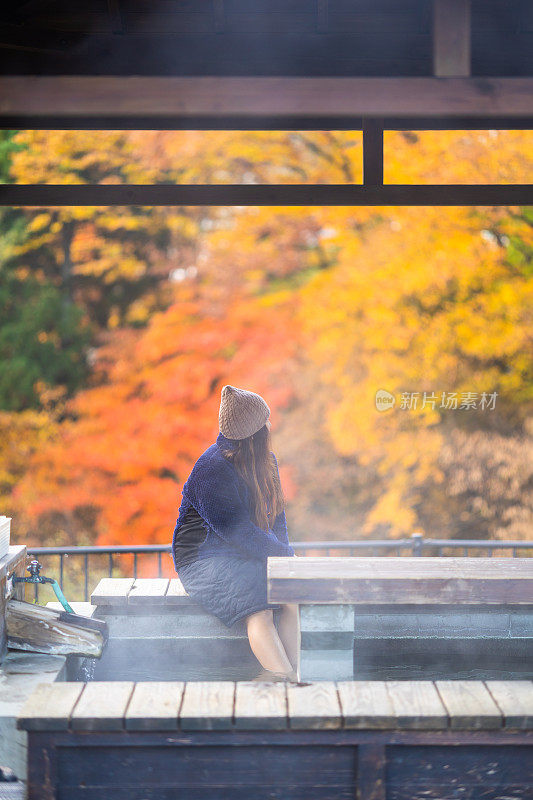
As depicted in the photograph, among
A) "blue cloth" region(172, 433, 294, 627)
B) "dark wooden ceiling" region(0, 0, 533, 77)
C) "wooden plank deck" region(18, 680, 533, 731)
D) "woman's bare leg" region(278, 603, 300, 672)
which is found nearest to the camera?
"wooden plank deck" region(18, 680, 533, 731)

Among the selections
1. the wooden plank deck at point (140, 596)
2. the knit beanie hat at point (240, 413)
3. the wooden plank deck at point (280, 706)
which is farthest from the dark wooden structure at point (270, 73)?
the wooden plank deck at point (280, 706)

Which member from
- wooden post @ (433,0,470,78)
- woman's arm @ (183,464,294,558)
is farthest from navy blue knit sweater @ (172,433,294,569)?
wooden post @ (433,0,470,78)

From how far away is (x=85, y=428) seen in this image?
8.91m

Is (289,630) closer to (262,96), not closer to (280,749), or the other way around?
(280,749)

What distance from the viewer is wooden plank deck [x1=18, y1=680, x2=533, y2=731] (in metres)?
2.02

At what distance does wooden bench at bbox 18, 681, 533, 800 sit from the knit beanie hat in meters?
1.27

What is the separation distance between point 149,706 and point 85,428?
23.2 feet

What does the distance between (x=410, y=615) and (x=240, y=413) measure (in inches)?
44.6

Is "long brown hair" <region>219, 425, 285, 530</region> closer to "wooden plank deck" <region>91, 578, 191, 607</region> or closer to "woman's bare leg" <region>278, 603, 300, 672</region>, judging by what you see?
"woman's bare leg" <region>278, 603, 300, 672</region>

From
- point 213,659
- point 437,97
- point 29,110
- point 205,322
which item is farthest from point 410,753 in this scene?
point 205,322

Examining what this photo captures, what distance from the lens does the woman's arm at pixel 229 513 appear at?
3.15m

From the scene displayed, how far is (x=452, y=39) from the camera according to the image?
8.83 ft

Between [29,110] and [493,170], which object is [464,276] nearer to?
[493,170]

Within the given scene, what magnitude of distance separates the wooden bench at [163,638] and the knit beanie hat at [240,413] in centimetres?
75
